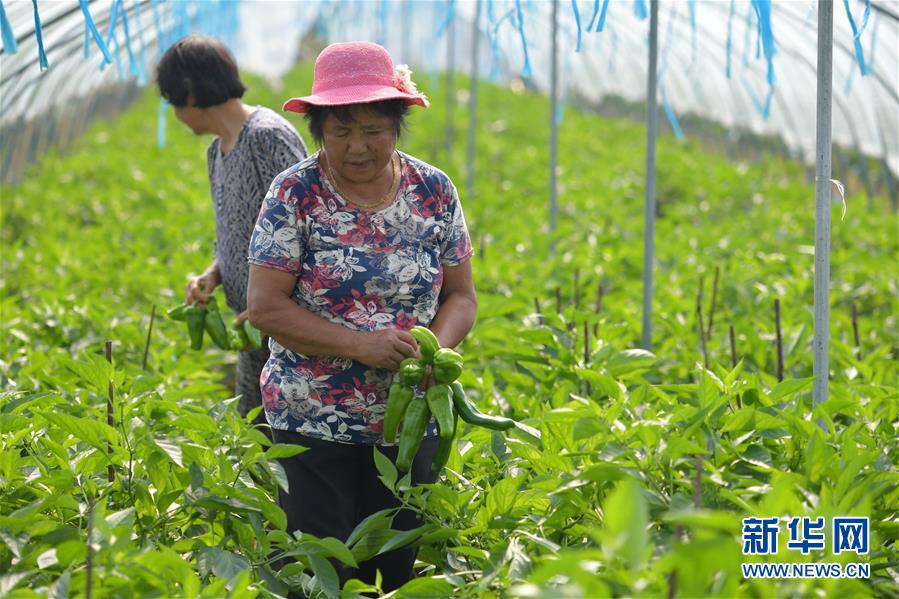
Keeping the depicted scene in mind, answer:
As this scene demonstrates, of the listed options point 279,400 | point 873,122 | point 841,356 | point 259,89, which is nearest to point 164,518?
point 279,400

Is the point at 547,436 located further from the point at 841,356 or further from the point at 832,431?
the point at 841,356

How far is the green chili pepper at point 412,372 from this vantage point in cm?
234

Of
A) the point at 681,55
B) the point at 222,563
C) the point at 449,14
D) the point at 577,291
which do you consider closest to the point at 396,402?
the point at 222,563

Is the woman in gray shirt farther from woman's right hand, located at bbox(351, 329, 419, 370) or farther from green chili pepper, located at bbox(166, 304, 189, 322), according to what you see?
woman's right hand, located at bbox(351, 329, 419, 370)

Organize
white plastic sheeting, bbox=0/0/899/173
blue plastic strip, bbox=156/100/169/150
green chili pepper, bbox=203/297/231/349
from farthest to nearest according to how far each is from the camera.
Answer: white plastic sheeting, bbox=0/0/899/173 → blue plastic strip, bbox=156/100/169/150 → green chili pepper, bbox=203/297/231/349

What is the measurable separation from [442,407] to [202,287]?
147 cm

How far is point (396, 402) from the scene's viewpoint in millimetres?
2381

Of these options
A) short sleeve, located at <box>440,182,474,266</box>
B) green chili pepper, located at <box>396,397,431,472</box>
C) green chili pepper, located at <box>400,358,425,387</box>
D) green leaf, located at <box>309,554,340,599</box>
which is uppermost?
short sleeve, located at <box>440,182,474,266</box>

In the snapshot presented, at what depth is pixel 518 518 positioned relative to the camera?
7.52 ft

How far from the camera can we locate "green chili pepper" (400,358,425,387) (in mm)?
2342

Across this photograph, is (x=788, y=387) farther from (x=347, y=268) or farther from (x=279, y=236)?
(x=279, y=236)

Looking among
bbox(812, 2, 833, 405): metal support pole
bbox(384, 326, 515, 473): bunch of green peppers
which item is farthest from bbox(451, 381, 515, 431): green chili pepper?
bbox(812, 2, 833, 405): metal support pole

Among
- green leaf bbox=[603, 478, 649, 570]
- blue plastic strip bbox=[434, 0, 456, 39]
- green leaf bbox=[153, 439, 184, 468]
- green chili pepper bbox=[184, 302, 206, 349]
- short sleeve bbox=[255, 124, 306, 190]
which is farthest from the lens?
blue plastic strip bbox=[434, 0, 456, 39]

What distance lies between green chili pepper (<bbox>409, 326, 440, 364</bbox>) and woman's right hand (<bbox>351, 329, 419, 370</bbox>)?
0.13 ft
